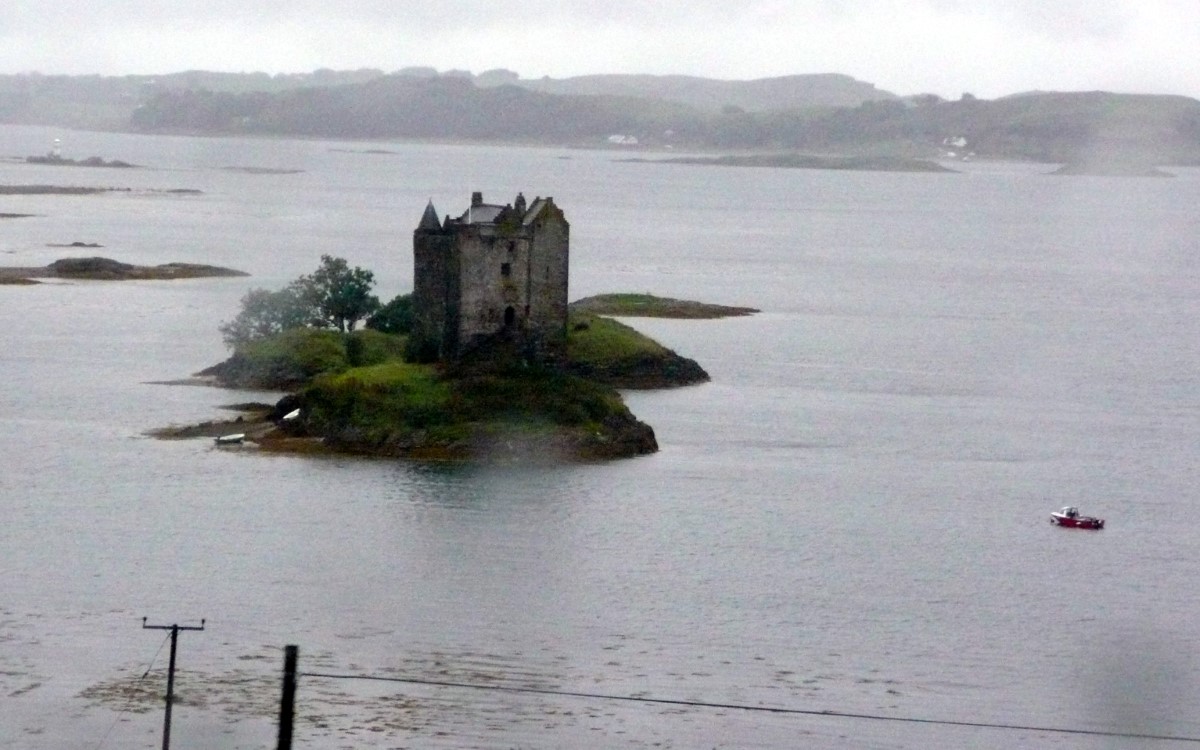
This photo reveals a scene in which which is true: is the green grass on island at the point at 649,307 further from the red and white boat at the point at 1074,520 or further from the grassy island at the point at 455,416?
the red and white boat at the point at 1074,520

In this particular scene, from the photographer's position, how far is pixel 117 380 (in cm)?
5706

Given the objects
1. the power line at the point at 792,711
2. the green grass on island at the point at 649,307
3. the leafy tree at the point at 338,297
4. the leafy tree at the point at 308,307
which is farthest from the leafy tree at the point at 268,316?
the power line at the point at 792,711

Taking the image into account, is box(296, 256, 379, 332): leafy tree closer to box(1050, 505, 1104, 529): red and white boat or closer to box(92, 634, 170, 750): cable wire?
box(1050, 505, 1104, 529): red and white boat

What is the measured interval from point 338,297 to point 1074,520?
25.0m

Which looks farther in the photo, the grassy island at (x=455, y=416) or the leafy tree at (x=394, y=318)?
the leafy tree at (x=394, y=318)

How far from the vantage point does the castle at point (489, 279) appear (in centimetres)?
4781

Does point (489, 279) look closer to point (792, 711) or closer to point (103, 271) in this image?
point (792, 711)

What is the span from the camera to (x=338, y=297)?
58906 mm

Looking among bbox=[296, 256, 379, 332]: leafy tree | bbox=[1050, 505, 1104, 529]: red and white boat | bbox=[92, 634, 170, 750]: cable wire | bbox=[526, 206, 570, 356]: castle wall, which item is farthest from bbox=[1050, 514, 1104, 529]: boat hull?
bbox=[296, 256, 379, 332]: leafy tree

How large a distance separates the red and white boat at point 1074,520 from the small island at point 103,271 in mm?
53144

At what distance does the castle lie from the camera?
47.8 metres

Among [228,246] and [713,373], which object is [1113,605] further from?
[228,246]

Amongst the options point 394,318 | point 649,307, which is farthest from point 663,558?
point 649,307

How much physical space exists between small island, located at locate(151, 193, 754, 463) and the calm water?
3.63 feet
